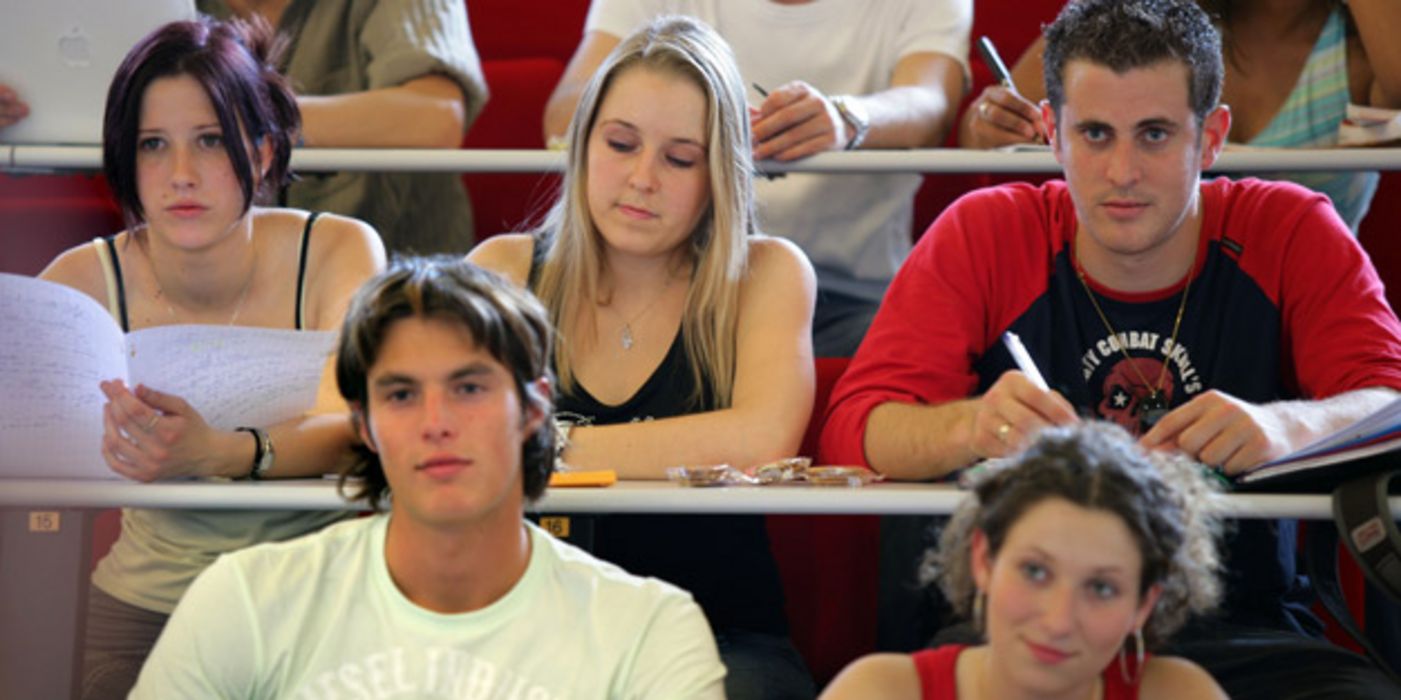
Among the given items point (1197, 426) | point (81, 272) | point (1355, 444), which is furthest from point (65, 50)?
point (1355, 444)

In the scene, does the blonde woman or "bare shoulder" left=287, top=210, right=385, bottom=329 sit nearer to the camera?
the blonde woman

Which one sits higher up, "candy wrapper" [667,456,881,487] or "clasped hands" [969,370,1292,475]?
"clasped hands" [969,370,1292,475]

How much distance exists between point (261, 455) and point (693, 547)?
1.37ft

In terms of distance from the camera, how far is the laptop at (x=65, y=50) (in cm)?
193

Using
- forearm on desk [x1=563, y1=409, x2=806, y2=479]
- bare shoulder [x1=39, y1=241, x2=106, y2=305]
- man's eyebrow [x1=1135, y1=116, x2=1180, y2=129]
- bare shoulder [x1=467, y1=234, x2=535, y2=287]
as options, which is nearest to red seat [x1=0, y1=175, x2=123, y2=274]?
bare shoulder [x1=39, y1=241, x2=106, y2=305]

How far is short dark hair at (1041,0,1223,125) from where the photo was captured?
A: 1.67 meters

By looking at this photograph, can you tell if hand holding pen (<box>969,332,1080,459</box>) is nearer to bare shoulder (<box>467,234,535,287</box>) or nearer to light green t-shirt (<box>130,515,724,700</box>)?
light green t-shirt (<box>130,515,724,700</box>)

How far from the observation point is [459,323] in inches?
53.8

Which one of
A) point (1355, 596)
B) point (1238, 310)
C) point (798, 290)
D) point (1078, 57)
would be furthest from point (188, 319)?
point (1355, 596)

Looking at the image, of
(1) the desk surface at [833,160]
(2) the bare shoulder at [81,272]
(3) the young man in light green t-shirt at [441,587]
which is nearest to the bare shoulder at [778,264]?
(1) the desk surface at [833,160]

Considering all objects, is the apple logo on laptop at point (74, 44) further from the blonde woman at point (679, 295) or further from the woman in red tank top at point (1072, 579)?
the woman in red tank top at point (1072, 579)

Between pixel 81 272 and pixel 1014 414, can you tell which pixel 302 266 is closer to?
pixel 81 272

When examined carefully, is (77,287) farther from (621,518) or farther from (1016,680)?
(1016,680)

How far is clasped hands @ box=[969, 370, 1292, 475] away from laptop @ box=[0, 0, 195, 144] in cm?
102
